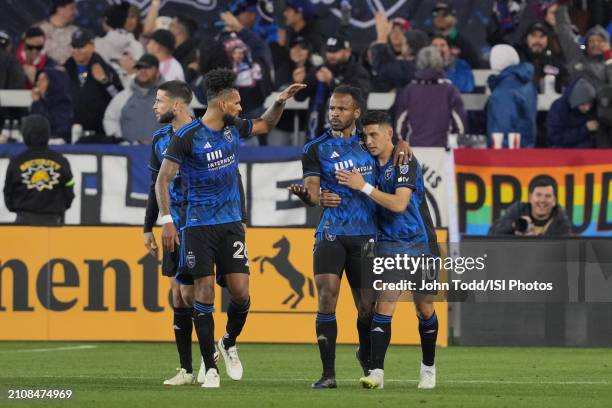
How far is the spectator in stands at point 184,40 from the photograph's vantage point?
2233 centimetres

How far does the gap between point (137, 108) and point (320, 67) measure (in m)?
2.44

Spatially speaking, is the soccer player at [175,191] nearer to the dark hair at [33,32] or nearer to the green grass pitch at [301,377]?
the green grass pitch at [301,377]

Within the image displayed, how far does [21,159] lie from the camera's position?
19047mm

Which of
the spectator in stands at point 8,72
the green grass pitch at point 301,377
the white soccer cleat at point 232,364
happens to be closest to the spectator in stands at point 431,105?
the green grass pitch at point 301,377

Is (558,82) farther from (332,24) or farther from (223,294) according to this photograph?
(223,294)

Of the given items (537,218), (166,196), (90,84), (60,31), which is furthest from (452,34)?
(166,196)

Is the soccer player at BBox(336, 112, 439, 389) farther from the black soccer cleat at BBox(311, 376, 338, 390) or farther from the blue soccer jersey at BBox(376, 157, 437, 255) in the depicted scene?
the black soccer cleat at BBox(311, 376, 338, 390)

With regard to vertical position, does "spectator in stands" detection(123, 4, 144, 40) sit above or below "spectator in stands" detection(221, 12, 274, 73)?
above

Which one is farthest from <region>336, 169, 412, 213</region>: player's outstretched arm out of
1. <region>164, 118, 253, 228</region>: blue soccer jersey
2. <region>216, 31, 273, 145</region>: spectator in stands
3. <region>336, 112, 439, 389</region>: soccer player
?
<region>216, 31, 273, 145</region>: spectator in stands

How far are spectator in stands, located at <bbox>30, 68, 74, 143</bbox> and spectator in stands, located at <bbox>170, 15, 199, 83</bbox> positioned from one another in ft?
5.75

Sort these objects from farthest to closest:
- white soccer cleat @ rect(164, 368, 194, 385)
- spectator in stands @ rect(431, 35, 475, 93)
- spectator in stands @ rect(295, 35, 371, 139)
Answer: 1. spectator in stands @ rect(431, 35, 475, 93)
2. spectator in stands @ rect(295, 35, 371, 139)
3. white soccer cleat @ rect(164, 368, 194, 385)

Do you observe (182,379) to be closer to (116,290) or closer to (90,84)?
(116,290)

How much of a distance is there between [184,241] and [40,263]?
6308mm

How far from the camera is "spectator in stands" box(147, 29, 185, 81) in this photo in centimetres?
2141
